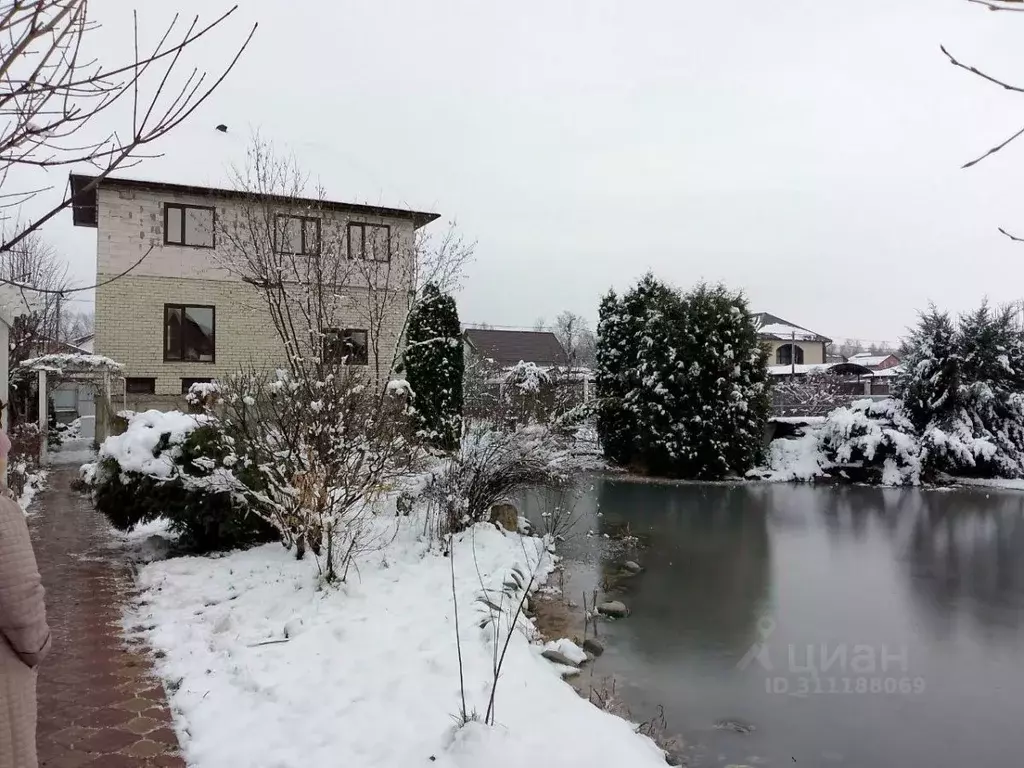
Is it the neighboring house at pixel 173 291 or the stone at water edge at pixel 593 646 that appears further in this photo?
the neighboring house at pixel 173 291

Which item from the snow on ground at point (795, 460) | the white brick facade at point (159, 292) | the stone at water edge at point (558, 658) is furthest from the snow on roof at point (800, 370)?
the stone at water edge at point (558, 658)

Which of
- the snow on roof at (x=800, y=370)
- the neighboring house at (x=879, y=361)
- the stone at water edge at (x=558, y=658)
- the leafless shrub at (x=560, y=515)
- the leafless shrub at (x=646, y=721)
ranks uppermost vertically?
the neighboring house at (x=879, y=361)

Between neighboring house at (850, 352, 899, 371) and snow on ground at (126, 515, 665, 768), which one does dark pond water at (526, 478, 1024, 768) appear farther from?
neighboring house at (850, 352, 899, 371)

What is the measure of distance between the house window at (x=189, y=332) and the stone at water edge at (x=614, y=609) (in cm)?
1208

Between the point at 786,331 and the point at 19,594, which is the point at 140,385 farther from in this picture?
the point at 786,331

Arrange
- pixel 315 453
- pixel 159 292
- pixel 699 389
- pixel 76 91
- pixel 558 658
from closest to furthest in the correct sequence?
pixel 76 91 → pixel 558 658 → pixel 315 453 → pixel 159 292 → pixel 699 389

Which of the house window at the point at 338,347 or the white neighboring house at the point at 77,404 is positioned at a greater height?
the house window at the point at 338,347

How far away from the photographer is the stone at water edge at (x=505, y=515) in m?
8.42

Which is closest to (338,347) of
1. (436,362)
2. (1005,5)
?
(1005,5)

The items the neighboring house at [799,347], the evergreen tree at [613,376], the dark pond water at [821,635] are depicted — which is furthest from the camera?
the neighboring house at [799,347]

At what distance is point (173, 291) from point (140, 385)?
2.14 m

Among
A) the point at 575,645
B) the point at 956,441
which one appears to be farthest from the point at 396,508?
the point at 956,441

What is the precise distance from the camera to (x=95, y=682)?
3746 millimetres

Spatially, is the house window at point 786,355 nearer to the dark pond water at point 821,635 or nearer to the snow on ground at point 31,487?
the dark pond water at point 821,635
